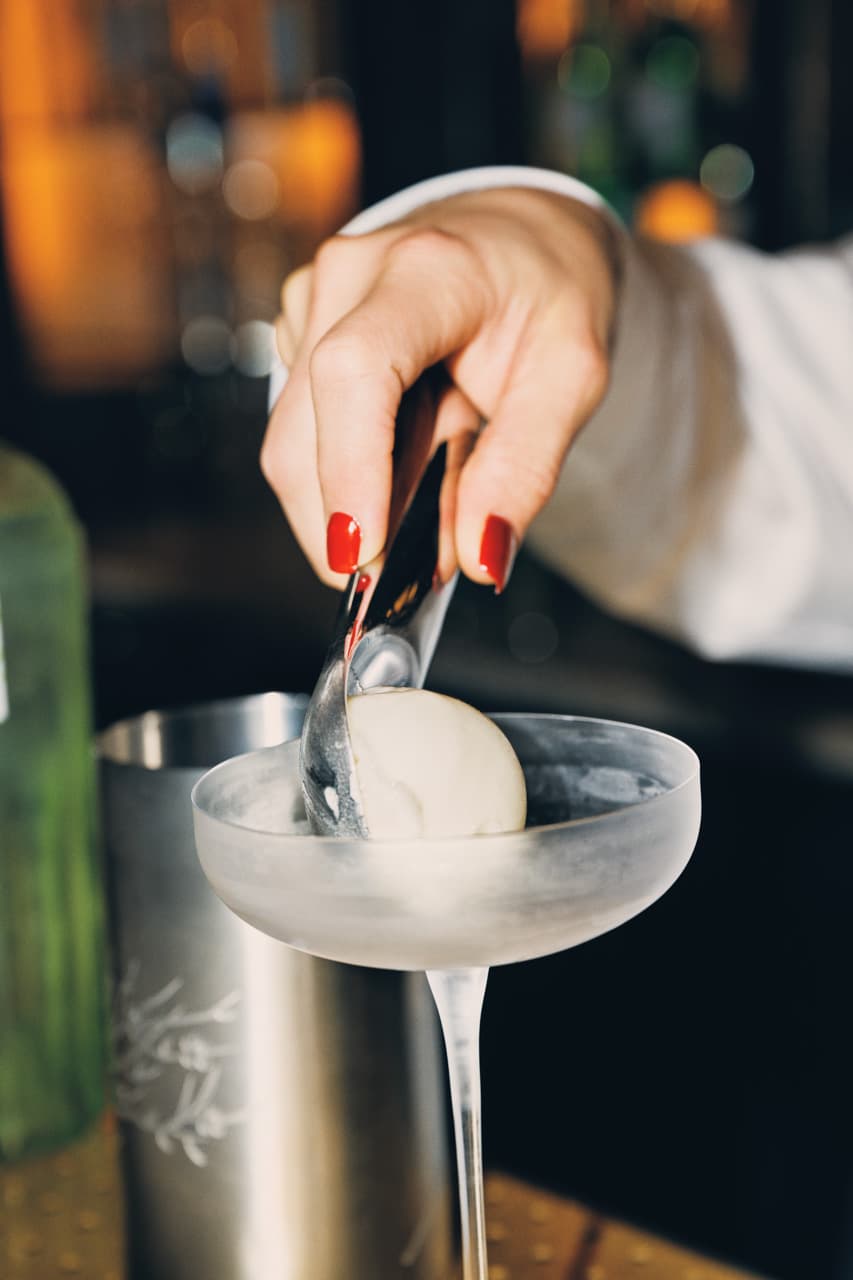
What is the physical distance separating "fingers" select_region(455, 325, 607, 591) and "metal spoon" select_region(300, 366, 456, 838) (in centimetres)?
1

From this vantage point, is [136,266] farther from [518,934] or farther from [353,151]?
[518,934]

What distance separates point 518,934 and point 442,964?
3cm

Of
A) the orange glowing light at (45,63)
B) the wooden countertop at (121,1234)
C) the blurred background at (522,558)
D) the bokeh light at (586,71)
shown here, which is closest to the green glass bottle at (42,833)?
the wooden countertop at (121,1234)

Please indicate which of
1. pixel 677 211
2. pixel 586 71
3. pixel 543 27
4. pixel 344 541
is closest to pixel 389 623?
pixel 344 541

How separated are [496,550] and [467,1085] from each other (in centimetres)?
20

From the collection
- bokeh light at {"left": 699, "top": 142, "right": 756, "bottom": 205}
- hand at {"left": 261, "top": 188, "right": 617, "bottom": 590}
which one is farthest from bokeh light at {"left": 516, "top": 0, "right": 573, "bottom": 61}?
hand at {"left": 261, "top": 188, "right": 617, "bottom": 590}

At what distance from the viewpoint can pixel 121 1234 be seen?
523 millimetres

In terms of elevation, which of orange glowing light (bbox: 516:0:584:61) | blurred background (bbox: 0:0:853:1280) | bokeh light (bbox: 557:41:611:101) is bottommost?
blurred background (bbox: 0:0:853:1280)

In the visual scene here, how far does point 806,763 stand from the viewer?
1.34 m

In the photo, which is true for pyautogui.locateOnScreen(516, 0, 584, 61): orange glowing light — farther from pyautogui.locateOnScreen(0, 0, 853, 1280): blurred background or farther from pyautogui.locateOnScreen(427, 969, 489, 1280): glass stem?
pyautogui.locateOnScreen(427, 969, 489, 1280): glass stem

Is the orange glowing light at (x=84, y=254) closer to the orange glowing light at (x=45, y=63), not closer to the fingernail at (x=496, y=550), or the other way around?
the orange glowing light at (x=45, y=63)

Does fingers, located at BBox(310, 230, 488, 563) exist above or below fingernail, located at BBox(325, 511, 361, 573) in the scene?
above

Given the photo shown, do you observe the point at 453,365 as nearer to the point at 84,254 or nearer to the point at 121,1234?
the point at 121,1234

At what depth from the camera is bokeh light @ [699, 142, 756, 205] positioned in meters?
1.92
